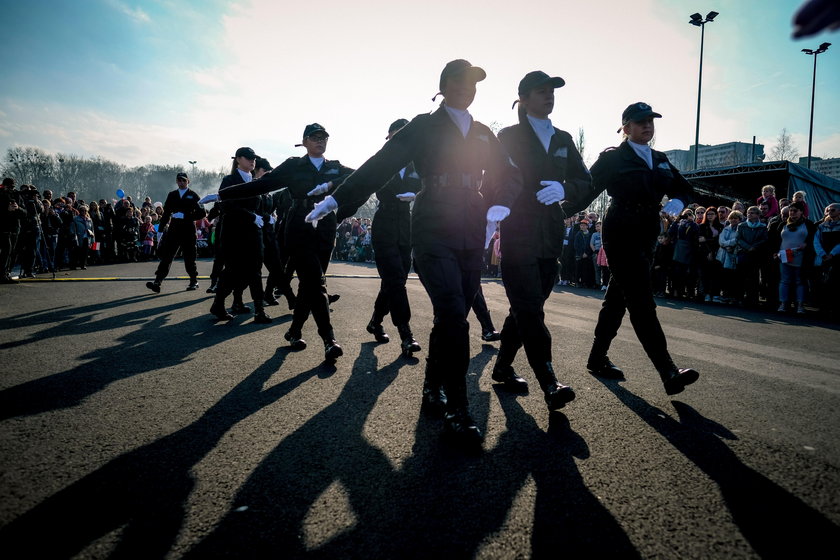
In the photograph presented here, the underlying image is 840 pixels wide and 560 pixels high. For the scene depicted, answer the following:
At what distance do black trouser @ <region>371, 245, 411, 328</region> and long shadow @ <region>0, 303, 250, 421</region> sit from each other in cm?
197

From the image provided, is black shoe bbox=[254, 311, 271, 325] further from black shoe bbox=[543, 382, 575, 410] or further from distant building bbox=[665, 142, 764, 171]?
distant building bbox=[665, 142, 764, 171]

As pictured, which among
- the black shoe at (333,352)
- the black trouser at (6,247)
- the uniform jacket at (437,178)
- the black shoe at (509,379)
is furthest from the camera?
the black trouser at (6,247)

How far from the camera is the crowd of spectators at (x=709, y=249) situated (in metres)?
9.20

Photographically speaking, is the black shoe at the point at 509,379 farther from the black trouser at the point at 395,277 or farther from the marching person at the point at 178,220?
the marching person at the point at 178,220

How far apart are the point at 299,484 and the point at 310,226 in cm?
296

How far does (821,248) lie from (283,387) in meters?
10.5

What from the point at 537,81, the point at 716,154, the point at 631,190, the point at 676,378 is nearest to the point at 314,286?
the point at 537,81

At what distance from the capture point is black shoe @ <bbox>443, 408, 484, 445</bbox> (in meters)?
2.51

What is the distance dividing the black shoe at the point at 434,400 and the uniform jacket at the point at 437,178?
1.01 meters

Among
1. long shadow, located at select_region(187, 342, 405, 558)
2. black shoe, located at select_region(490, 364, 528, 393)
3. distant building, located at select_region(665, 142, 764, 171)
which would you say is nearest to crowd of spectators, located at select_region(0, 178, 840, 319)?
black shoe, located at select_region(490, 364, 528, 393)

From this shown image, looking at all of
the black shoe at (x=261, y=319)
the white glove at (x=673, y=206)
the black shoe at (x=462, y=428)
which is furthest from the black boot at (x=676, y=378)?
the black shoe at (x=261, y=319)

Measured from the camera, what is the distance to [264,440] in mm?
2555

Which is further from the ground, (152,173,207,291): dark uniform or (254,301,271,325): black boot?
(152,173,207,291): dark uniform

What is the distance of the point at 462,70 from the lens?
2.90 m
